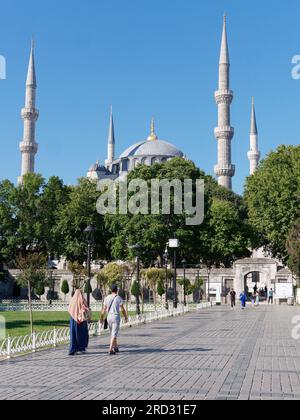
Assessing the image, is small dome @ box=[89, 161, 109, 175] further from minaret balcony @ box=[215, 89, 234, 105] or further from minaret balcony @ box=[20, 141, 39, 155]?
minaret balcony @ box=[215, 89, 234, 105]

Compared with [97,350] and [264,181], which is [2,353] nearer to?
[97,350]

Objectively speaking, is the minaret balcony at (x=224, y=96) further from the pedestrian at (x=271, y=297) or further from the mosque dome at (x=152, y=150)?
the pedestrian at (x=271, y=297)

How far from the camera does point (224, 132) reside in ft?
221

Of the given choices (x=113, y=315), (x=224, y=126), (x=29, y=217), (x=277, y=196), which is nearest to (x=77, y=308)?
(x=113, y=315)

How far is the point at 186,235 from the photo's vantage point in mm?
44219

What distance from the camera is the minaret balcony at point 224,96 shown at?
67.1 meters

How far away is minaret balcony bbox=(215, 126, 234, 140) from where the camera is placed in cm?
6706

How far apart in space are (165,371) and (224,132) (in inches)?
2350

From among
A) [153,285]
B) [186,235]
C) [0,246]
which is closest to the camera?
[153,285]

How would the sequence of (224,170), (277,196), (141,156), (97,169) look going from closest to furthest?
(277,196) → (224,170) → (141,156) → (97,169)

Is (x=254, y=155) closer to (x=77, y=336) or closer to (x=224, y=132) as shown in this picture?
(x=224, y=132)

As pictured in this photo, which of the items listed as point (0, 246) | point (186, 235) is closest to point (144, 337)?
point (186, 235)

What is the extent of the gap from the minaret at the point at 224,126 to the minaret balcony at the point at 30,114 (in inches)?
840
